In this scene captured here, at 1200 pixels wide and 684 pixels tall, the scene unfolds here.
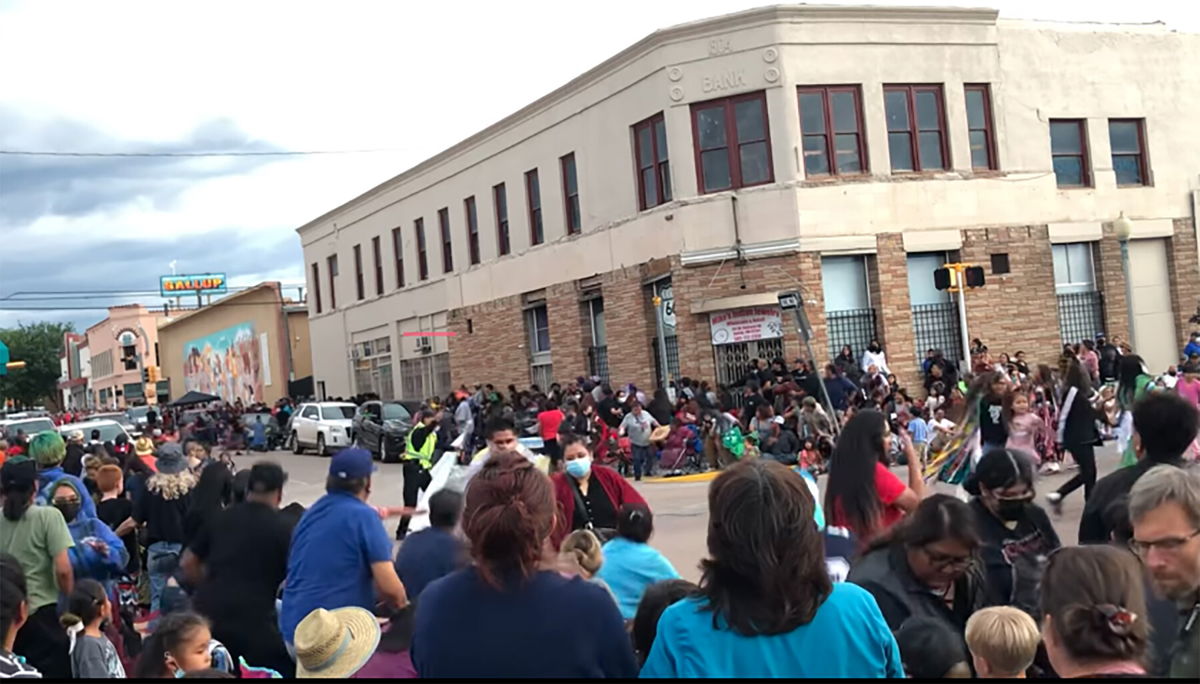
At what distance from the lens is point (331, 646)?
193 inches

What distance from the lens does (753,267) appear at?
27.4 m

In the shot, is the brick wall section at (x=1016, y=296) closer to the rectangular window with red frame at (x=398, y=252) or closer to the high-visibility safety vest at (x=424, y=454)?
the high-visibility safety vest at (x=424, y=454)

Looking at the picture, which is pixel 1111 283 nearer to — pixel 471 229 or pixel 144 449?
pixel 471 229

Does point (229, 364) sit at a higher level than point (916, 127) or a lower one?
lower

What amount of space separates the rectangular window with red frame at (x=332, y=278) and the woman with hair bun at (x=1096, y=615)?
158 ft

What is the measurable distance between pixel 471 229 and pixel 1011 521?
1370 inches

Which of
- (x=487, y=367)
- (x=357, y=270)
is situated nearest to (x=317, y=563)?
(x=487, y=367)

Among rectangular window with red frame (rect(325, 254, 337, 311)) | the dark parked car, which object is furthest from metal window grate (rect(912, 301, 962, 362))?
rectangular window with red frame (rect(325, 254, 337, 311))

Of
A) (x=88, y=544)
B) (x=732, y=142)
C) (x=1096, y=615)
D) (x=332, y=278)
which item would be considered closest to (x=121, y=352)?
(x=332, y=278)

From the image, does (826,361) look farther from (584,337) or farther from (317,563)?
(317,563)

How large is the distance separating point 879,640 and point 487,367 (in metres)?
35.4

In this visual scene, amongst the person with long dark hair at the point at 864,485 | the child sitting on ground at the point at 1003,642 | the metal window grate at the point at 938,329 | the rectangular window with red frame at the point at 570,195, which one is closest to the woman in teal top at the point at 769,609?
the child sitting on ground at the point at 1003,642

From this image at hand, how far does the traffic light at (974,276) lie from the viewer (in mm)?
23625

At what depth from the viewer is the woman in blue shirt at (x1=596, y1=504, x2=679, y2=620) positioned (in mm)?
5949
